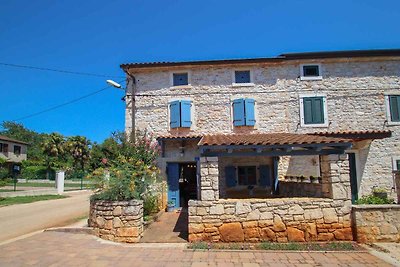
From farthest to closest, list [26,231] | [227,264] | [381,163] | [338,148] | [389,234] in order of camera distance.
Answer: [381,163] → [26,231] → [338,148] → [389,234] → [227,264]

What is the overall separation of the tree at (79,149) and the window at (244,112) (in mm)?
29916

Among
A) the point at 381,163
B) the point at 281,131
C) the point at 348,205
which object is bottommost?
the point at 348,205

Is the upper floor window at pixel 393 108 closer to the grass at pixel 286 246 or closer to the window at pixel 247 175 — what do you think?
the window at pixel 247 175

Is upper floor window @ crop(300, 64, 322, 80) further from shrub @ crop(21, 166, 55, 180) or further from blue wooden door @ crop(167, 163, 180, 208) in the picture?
shrub @ crop(21, 166, 55, 180)

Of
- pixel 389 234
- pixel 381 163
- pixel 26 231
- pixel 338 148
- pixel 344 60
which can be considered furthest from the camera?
pixel 344 60

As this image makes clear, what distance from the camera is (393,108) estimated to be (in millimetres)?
13422

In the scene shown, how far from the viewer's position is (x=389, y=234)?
22.6 feet

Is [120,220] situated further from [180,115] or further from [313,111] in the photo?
[313,111]

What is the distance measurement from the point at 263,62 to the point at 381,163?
24.9ft

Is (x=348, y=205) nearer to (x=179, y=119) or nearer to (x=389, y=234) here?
(x=389, y=234)

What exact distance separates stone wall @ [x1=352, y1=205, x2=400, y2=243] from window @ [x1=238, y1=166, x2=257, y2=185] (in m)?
6.57

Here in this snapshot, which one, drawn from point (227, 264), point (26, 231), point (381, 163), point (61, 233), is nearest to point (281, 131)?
point (381, 163)

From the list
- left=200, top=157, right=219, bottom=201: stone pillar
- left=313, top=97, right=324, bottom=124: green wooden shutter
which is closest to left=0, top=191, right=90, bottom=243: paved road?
left=200, top=157, right=219, bottom=201: stone pillar

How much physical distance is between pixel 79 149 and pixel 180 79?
28.0 m
